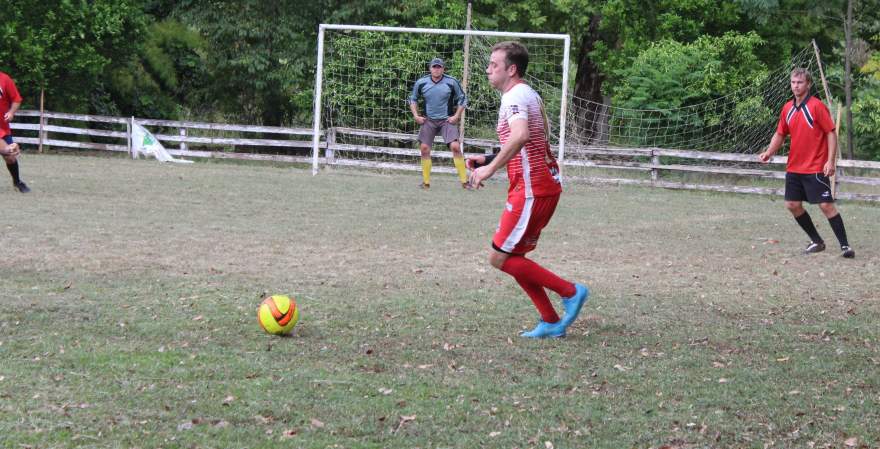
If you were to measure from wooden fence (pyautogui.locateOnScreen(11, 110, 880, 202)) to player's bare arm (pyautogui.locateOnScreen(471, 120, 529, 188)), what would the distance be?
582 inches

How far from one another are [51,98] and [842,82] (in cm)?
2020

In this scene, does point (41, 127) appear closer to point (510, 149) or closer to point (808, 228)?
point (808, 228)

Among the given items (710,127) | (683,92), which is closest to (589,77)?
(683,92)

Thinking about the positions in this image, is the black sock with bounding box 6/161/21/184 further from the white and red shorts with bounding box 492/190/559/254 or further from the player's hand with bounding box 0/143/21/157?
the white and red shorts with bounding box 492/190/559/254

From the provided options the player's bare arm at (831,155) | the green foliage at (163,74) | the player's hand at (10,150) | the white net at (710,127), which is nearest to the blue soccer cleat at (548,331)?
the player's bare arm at (831,155)

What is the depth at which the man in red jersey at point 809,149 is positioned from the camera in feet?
33.7

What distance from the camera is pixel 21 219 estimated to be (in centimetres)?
1095

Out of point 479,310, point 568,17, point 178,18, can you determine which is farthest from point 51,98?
point 479,310

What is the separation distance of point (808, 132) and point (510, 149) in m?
5.66

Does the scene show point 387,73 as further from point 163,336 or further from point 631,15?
point 163,336

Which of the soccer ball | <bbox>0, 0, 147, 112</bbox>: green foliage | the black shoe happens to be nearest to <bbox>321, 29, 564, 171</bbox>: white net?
<bbox>0, 0, 147, 112</bbox>: green foliage

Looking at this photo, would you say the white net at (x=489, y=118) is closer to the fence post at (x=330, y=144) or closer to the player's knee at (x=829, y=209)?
the fence post at (x=330, y=144)

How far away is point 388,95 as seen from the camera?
23.4m

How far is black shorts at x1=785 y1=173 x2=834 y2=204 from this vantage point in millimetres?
10414
